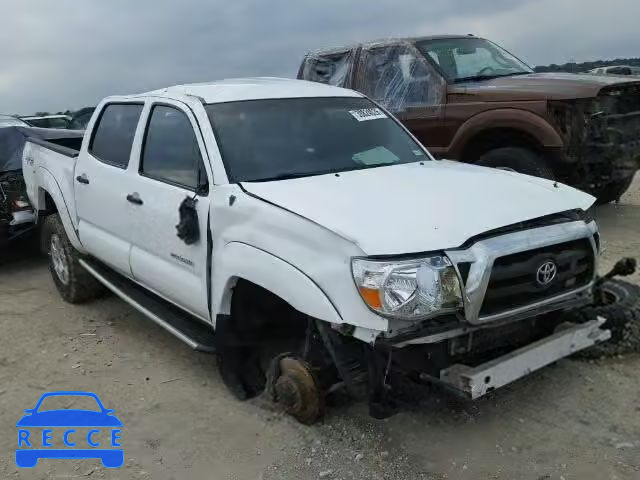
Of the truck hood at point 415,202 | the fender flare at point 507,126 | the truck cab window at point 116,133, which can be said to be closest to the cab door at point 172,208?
the truck cab window at point 116,133

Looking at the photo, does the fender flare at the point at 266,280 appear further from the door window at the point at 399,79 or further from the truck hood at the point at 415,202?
the door window at the point at 399,79

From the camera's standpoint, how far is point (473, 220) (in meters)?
3.01

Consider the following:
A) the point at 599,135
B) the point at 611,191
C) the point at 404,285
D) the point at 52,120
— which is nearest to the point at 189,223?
the point at 404,285

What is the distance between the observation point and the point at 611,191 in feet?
26.7

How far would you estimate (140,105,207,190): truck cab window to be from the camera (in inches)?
155

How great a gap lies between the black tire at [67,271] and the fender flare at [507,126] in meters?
3.92

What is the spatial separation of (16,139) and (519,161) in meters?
Answer: 5.69

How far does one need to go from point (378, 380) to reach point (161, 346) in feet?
7.72

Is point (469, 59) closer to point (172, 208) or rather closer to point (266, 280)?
point (172, 208)

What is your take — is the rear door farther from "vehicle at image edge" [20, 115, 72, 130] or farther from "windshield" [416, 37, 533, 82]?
"vehicle at image edge" [20, 115, 72, 130]

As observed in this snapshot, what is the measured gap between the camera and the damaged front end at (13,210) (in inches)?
272

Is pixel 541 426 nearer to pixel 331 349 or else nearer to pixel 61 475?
pixel 331 349

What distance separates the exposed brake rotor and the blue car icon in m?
0.90

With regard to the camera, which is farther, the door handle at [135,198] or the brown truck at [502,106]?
the brown truck at [502,106]
